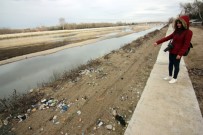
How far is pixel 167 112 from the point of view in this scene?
4.32 meters

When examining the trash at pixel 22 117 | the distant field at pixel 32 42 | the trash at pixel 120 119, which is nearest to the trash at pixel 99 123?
the trash at pixel 120 119

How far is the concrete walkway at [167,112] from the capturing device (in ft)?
12.2

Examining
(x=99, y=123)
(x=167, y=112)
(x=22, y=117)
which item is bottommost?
(x=22, y=117)

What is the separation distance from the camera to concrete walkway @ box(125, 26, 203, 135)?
12.2 ft

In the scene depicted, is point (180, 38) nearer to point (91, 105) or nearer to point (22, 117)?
point (91, 105)

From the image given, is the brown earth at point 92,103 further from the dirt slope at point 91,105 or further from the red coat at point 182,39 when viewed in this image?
the red coat at point 182,39

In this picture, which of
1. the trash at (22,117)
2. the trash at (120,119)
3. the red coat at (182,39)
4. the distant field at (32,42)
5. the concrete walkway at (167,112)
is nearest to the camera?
the concrete walkway at (167,112)

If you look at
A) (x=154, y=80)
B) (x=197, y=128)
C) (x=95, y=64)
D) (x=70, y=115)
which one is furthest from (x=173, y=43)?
(x=95, y=64)

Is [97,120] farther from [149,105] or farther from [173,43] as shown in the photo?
[173,43]

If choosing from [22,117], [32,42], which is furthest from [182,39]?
[32,42]

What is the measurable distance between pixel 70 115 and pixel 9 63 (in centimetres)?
1130

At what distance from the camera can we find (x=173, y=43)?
18.0 feet

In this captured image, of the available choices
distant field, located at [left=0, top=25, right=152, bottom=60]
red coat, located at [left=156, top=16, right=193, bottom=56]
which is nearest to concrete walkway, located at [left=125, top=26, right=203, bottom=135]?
red coat, located at [left=156, top=16, right=193, bottom=56]

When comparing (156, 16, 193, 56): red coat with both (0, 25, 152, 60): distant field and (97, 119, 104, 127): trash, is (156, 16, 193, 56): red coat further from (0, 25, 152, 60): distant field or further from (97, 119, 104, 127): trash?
(0, 25, 152, 60): distant field
